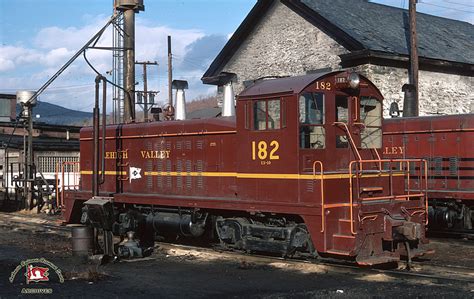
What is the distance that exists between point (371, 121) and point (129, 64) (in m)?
9.81

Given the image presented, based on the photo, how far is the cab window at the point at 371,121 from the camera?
11.8m

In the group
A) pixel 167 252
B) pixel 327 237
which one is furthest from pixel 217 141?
pixel 327 237

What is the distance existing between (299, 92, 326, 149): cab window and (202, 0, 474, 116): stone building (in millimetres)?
12042

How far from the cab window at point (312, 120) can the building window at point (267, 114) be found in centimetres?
48

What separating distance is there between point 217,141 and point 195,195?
4.85 feet

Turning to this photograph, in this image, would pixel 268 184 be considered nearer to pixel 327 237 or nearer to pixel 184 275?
pixel 327 237

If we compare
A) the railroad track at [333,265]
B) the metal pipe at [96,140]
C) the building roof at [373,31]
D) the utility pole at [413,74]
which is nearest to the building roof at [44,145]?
the building roof at [373,31]

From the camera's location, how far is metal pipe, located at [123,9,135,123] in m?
18.7

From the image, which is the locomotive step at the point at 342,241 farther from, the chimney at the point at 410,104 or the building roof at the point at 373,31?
the building roof at the point at 373,31

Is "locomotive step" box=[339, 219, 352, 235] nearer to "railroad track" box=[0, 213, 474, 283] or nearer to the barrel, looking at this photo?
"railroad track" box=[0, 213, 474, 283]

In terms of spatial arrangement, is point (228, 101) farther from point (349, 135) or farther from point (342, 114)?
point (349, 135)

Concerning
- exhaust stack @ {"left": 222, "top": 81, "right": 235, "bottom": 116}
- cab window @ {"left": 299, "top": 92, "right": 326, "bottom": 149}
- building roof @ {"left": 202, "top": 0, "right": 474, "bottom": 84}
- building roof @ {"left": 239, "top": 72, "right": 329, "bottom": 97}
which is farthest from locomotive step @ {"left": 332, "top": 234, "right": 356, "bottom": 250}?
building roof @ {"left": 202, "top": 0, "right": 474, "bottom": 84}

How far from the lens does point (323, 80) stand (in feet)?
36.1

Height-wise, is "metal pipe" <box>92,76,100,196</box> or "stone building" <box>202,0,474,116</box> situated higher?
"stone building" <box>202,0,474,116</box>
